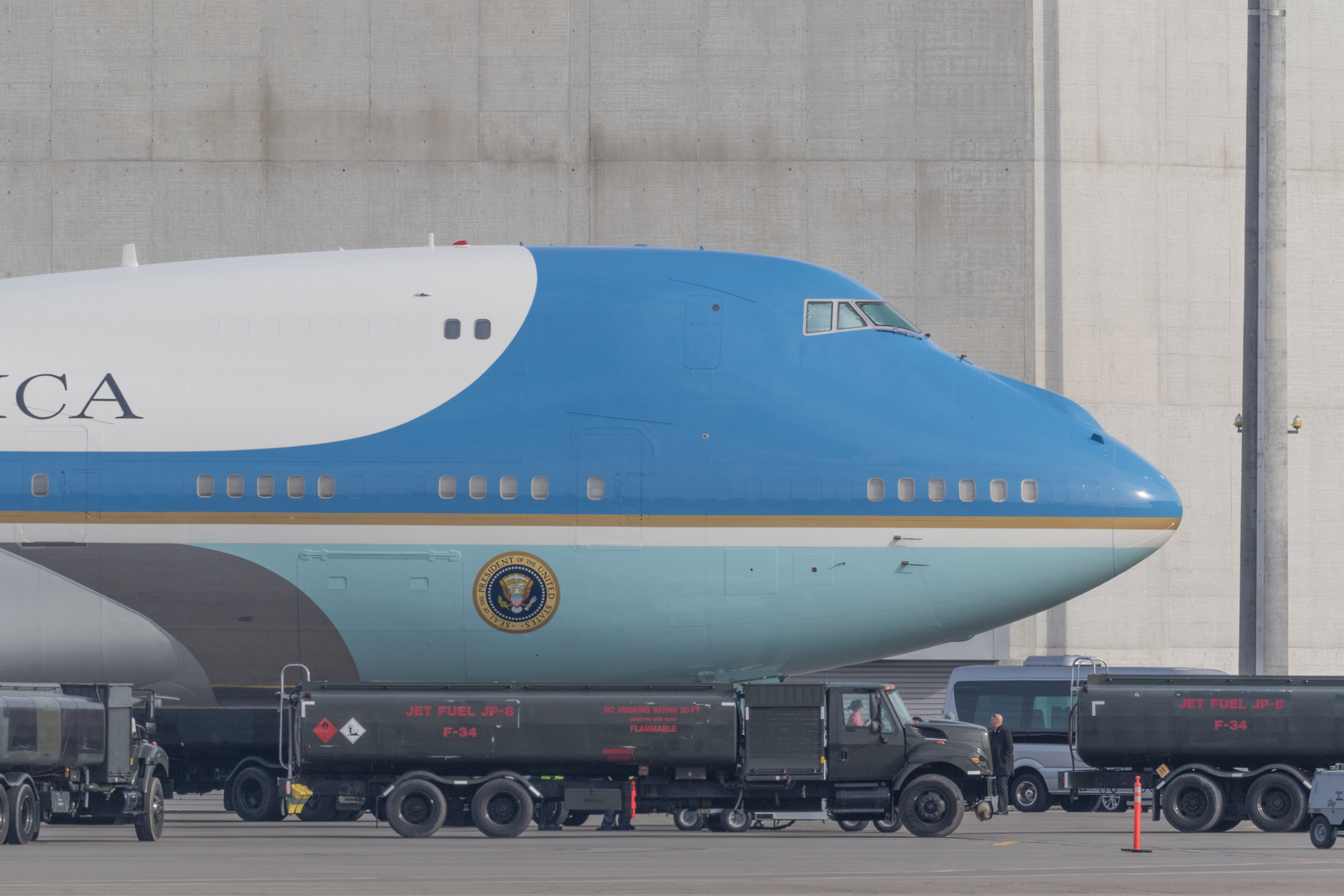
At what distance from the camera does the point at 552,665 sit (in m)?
21.7

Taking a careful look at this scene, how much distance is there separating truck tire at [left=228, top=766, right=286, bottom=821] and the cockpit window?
35.7 ft

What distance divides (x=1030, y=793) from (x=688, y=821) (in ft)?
33.8

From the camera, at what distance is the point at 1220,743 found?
23281mm

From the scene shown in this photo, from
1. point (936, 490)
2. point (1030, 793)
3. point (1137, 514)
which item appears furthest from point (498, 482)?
point (1030, 793)

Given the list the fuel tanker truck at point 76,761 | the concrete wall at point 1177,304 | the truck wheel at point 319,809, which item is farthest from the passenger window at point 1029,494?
the concrete wall at point 1177,304

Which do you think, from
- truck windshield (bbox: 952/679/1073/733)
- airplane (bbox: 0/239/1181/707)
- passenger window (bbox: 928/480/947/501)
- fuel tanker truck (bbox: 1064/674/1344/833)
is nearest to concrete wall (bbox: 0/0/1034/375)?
truck windshield (bbox: 952/679/1073/733)

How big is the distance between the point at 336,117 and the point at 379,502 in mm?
21658

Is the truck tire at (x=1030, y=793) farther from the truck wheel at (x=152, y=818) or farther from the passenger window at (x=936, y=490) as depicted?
the truck wheel at (x=152, y=818)

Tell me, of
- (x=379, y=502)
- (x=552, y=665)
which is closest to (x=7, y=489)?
(x=379, y=502)

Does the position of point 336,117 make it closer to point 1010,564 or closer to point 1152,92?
point 1152,92

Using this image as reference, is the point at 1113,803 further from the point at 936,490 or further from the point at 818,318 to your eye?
the point at 818,318

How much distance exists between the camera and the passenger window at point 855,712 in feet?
72.4

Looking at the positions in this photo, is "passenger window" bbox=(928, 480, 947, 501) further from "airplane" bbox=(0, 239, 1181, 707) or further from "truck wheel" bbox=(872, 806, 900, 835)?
"truck wheel" bbox=(872, 806, 900, 835)

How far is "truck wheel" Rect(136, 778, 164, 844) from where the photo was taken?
2083 cm
